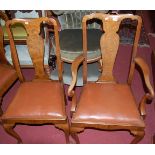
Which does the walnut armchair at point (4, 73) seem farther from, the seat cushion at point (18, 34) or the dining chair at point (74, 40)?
the dining chair at point (74, 40)

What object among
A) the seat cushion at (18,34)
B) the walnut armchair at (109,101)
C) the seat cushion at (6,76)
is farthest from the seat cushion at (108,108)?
the seat cushion at (18,34)

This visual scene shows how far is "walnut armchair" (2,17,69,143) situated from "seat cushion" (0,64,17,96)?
21cm

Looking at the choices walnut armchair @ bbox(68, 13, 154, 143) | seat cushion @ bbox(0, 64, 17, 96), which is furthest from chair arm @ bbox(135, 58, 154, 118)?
seat cushion @ bbox(0, 64, 17, 96)

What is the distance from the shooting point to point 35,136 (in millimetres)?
2277

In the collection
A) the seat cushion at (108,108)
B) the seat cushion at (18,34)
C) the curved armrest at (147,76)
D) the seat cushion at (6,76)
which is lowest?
the seat cushion at (108,108)

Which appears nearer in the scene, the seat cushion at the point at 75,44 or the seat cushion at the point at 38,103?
the seat cushion at the point at 38,103

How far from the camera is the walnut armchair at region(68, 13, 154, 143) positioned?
1.76 meters

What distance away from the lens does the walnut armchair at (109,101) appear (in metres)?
1.76

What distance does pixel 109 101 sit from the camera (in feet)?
6.18

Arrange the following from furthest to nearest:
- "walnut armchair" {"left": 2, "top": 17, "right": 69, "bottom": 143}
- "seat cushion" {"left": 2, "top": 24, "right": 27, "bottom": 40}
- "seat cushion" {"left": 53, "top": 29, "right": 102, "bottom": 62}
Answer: "seat cushion" {"left": 2, "top": 24, "right": 27, "bottom": 40} → "seat cushion" {"left": 53, "top": 29, "right": 102, "bottom": 62} → "walnut armchair" {"left": 2, "top": 17, "right": 69, "bottom": 143}

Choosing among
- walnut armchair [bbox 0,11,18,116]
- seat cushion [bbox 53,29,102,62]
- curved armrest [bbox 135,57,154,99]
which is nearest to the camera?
curved armrest [bbox 135,57,154,99]

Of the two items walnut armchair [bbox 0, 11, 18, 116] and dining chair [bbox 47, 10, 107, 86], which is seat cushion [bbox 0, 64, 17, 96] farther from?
dining chair [bbox 47, 10, 107, 86]

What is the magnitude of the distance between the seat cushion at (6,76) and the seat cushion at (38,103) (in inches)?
8.0
